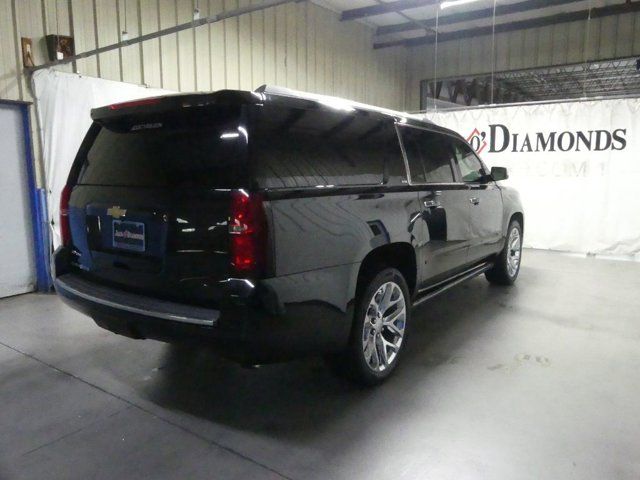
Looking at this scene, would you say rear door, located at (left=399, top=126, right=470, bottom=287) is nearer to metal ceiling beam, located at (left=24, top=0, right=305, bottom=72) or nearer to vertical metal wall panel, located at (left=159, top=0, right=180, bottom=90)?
metal ceiling beam, located at (left=24, top=0, right=305, bottom=72)

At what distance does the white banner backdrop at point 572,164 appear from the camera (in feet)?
23.1

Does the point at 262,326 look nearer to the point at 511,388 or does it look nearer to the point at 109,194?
the point at 109,194

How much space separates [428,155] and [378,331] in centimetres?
146

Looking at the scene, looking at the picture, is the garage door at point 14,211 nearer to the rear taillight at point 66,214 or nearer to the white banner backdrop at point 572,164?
the rear taillight at point 66,214

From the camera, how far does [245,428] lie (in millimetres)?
2602

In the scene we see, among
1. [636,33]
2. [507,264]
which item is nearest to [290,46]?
[507,264]

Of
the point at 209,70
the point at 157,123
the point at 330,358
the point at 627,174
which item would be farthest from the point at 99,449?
the point at 627,174

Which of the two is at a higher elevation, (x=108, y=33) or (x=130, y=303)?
(x=108, y=33)

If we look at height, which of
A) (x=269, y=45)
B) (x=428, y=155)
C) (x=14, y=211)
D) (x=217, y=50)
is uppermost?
(x=269, y=45)

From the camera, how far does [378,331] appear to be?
3.06 m

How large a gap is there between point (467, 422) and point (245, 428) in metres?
1.18

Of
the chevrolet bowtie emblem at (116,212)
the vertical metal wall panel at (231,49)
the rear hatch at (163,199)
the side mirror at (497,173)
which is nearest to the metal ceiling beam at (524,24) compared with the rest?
the vertical metal wall panel at (231,49)

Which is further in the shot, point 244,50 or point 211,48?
point 244,50

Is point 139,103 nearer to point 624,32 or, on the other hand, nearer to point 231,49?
point 231,49
